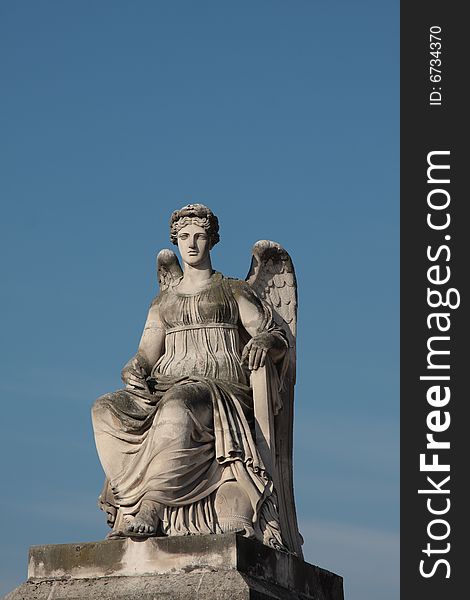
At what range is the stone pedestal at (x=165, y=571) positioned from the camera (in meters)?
13.0

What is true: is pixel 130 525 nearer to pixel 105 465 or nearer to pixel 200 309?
pixel 105 465

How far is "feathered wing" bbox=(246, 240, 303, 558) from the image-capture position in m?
14.7

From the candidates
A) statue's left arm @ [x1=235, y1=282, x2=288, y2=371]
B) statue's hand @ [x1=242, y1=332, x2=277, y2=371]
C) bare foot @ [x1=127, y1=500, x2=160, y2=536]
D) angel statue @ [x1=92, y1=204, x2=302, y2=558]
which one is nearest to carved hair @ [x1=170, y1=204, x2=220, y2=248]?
angel statue @ [x1=92, y1=204, x2=302, y2=558]

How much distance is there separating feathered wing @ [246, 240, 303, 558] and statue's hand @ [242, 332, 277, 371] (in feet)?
1.46

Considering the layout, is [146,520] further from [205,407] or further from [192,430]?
[205,407]

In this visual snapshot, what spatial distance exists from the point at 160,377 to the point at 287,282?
180cm

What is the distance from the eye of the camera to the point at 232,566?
1308cm

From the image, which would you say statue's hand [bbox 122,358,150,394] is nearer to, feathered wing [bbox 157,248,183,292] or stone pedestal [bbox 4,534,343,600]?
feathered wing [bbox 157,248,183,292]

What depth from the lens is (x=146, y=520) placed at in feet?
44.3

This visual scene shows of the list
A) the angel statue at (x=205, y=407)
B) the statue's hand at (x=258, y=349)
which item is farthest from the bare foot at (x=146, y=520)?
the statue's hand at (x=258, y=349)

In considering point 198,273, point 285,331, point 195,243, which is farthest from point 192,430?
point 195,243

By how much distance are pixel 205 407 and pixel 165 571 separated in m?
1.65

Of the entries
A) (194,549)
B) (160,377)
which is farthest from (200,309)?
(194,549)

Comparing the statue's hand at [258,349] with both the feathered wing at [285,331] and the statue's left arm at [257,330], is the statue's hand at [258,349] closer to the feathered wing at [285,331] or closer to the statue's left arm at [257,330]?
the statue's left arm at [257,330]
